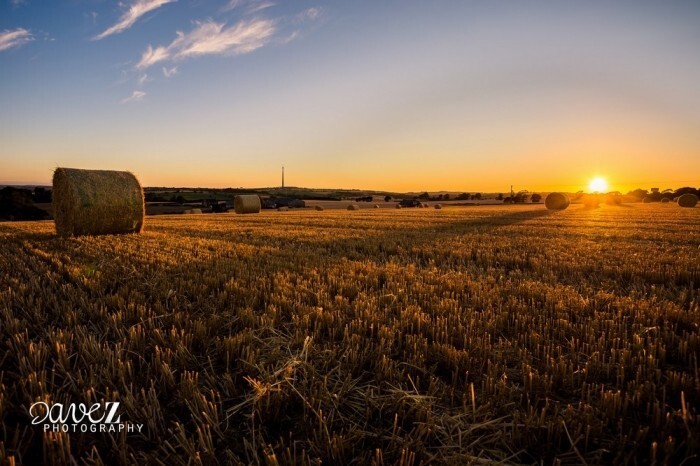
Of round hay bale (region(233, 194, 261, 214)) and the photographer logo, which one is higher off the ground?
round hay bale (region(233, 194, 261, 214))

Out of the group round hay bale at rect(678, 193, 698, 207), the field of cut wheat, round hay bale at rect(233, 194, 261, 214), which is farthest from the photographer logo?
round hay bale at rect(678, 193, 698, 207)

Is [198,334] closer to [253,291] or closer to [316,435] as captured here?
[253,291]

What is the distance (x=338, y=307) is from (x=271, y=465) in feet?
7.97

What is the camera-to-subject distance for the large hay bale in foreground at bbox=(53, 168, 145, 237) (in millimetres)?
11484

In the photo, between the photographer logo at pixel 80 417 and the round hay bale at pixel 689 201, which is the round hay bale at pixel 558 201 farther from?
the photographer logo at pixel 80 417

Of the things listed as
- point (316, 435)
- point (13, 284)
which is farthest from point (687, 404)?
point (13, 284)

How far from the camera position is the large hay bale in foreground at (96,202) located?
1148 cm

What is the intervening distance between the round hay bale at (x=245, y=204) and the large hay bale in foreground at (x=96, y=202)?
21.2 m

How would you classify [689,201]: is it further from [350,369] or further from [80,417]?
[80,417]

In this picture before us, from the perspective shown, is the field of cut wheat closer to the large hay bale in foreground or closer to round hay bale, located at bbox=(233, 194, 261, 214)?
the large hay bale in foreground

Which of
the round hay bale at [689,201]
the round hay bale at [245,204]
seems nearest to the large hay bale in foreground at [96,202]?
the round hay bale at [245,204]

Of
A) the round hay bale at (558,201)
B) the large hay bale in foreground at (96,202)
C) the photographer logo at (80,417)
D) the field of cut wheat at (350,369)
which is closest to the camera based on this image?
the field of cut wheat at (350,369)

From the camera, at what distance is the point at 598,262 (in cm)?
713

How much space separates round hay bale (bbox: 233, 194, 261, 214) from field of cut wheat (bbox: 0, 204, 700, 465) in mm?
29423
